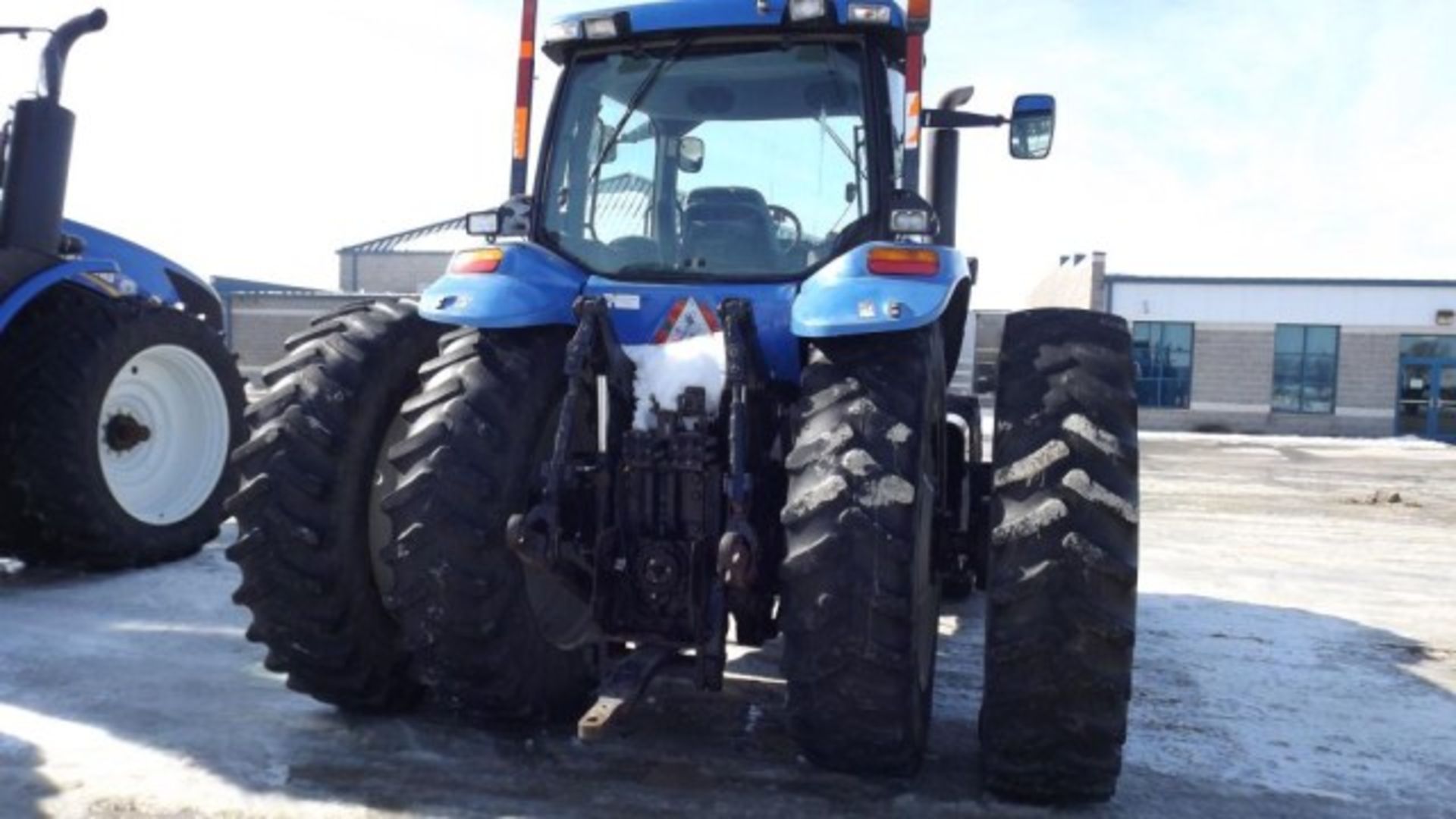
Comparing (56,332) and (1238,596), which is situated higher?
(56,332)

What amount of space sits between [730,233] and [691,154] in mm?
445

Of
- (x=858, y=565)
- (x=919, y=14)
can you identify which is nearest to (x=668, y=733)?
(x=858, y=565)

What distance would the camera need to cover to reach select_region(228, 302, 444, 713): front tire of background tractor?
12.3ft

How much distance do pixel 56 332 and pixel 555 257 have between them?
394cm

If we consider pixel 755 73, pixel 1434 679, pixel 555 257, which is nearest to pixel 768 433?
pixel 555 257

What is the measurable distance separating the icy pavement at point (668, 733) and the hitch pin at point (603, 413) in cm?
109

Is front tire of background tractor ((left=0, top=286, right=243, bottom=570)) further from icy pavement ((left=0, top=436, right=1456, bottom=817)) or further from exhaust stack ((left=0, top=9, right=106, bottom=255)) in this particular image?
exhaust stack ((left=0, top=9, right=106, bottom=255))

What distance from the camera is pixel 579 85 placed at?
434cm

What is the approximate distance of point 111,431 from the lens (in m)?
6.79

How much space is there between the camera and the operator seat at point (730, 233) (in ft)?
13.3

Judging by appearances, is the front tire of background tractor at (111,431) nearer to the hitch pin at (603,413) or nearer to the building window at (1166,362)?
the hitch pin at (603,413)

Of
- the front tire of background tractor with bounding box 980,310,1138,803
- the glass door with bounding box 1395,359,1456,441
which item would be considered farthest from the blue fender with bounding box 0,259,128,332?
the glass door with bounding box 1395,359,1456,441

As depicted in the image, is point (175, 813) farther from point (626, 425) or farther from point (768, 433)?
point (768, 433)

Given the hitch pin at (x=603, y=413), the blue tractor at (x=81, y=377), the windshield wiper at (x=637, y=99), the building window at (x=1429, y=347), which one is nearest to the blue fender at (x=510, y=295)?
the hitch pin at (x=603, y=413)
